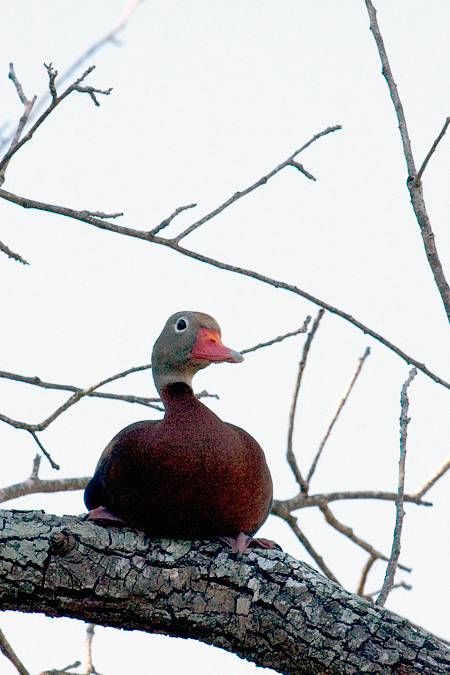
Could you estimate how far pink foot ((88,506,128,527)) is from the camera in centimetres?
259

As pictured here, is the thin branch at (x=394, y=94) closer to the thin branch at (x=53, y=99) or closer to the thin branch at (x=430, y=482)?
the thin branch at (x=53, y=99)

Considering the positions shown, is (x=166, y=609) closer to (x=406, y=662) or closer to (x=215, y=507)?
(x=215, y=507)

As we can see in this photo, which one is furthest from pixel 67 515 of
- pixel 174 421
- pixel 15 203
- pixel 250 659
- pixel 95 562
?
pixel 15 203

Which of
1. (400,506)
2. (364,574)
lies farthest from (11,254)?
(364,574)

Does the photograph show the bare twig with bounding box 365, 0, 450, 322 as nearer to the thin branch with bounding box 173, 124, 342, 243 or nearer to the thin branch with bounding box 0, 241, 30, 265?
the thin branch with bounding box 173, 124, 342, 243

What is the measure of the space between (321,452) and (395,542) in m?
1.13

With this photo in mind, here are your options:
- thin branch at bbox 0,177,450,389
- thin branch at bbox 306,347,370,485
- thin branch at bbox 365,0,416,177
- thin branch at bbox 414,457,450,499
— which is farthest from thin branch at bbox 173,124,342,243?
thin branch at bbox 414,457,450,499

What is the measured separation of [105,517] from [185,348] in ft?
2.00

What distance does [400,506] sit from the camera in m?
2.45

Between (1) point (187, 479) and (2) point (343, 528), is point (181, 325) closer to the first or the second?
(1) point (187, 479)

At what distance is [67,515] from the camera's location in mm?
2674

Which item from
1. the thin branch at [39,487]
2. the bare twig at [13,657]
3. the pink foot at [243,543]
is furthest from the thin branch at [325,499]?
the bare twig at [13,657]

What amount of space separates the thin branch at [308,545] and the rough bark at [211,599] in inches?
36.3

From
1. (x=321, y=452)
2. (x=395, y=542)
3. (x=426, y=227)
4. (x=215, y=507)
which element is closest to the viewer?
(x=426, y=227)
